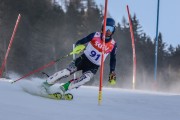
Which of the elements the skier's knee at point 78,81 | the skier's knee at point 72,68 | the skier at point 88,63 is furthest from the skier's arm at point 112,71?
the skier's knee at point 72,68

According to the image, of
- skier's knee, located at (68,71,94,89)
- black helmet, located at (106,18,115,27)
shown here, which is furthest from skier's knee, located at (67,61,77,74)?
black helmet, located at (106,18,115,27)

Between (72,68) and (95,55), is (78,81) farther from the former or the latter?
(95,55)

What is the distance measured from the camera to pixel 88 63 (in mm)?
6824

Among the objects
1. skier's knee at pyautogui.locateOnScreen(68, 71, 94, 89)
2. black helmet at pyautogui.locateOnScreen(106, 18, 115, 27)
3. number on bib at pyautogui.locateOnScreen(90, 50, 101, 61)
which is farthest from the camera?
number on bib at pyautogui.locateOnScreen(90, 50, 101, 61)

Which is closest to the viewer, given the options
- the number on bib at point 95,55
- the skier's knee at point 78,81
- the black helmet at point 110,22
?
the skier's knee at point 78,81

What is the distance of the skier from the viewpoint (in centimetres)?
629

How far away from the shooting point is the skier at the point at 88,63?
20.6ft

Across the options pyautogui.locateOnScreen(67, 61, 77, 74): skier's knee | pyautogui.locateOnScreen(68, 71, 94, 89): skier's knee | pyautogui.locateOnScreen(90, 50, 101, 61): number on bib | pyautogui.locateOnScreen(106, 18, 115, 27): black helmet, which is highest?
pyautogui.locateOnScreen(106, 18, 115, 27): black helmet

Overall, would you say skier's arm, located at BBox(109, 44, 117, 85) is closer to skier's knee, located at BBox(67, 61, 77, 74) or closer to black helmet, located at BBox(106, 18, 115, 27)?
black helmet, located at BBox(106, 18, 115, 27)

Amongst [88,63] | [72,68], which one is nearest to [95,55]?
[88,63]

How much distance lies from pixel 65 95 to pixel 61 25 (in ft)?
118

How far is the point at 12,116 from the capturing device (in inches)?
128

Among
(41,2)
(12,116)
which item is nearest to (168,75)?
(41,2)

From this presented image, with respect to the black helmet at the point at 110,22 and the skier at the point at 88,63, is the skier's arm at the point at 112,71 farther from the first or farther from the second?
the black helmet at the point at 110,22
